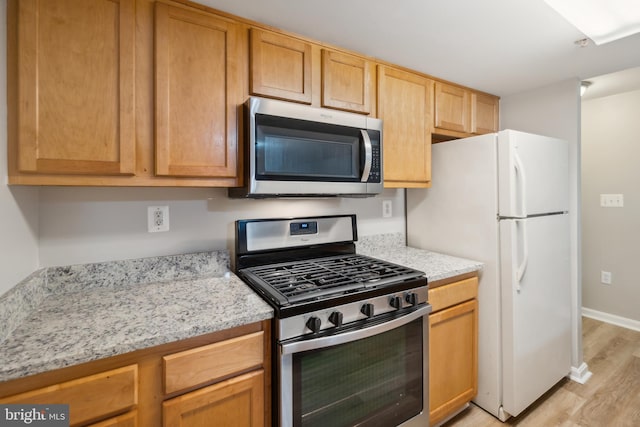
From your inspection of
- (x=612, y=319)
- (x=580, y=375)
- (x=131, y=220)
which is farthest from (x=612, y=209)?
(x=131, y=220)

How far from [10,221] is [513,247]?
2.28m

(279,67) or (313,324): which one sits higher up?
(279,67)

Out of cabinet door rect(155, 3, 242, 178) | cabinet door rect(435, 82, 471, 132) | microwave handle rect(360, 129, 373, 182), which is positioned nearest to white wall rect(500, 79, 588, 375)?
cabinet door rect(435, 82, 471, 132)

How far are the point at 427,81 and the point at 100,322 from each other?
2154 millimetres

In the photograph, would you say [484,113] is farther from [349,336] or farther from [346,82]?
[349,336]

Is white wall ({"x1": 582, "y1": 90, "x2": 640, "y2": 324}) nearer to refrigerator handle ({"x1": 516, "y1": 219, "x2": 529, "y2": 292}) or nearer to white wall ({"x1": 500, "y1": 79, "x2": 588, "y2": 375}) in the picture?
white wall ({"x1": 500, "y1": 79, "x2": 588, "y2": 375})

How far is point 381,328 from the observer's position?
128 cm

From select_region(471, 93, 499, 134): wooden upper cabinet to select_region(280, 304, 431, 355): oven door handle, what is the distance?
5.15ft

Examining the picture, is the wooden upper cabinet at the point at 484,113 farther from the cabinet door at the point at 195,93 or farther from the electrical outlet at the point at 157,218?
the electrical outlet at the point at 157,218

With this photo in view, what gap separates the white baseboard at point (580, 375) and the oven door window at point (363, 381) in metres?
1.46

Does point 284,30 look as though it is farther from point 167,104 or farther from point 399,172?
point 399,172

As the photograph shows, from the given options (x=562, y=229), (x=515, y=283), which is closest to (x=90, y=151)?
(x=515, y=283)

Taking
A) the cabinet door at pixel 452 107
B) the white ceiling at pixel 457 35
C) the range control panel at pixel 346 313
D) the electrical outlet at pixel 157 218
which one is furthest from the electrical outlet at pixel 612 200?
the electrical outlet at pixel 157 218

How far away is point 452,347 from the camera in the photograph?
168 centimetres
